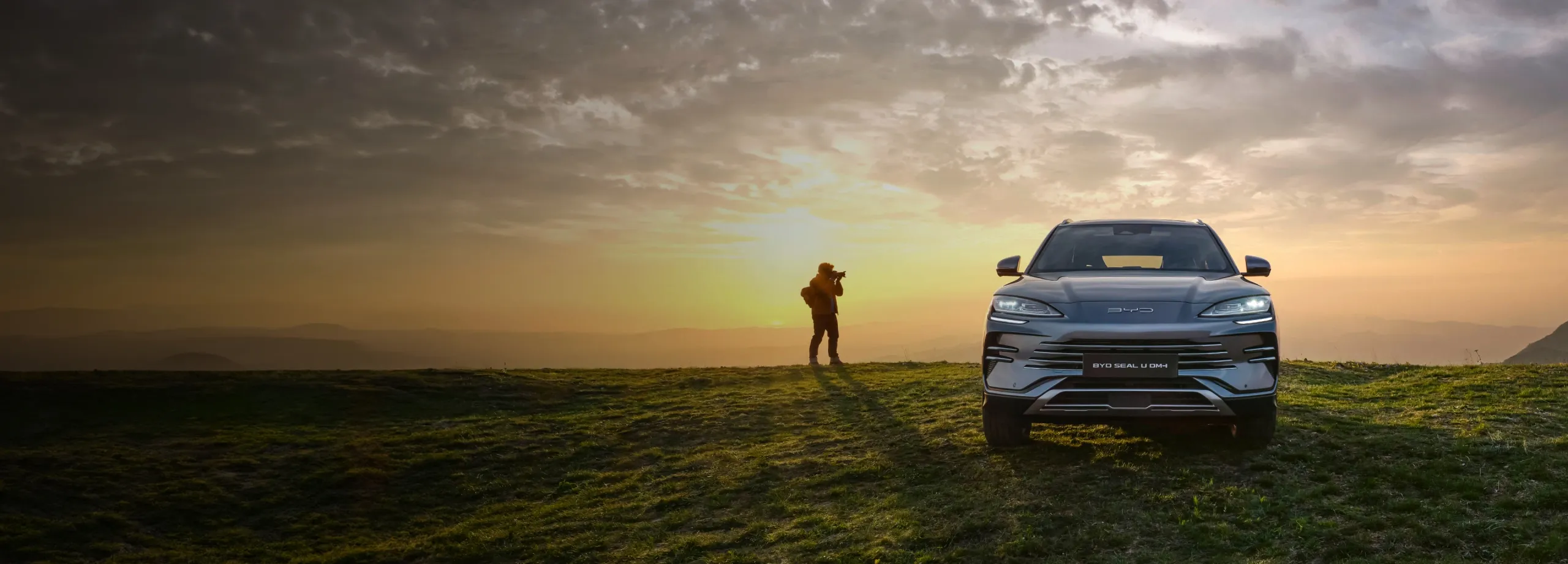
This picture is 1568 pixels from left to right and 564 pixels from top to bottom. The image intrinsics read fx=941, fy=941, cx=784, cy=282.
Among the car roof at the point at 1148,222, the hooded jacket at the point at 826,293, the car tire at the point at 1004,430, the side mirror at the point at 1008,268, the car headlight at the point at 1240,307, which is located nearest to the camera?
the car headlight at the point at 1240,307

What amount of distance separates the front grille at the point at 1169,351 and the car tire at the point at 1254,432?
97 cm

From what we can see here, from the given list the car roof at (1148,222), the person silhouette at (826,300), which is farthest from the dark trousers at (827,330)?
the car roof at (1148,222)

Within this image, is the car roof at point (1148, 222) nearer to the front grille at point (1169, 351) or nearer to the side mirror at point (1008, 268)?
the side mirror at point (1008, 268)

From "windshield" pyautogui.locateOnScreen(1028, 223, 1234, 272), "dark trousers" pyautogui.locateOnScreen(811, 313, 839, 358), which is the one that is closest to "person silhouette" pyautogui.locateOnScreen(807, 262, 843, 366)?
"dark trousers" pyautogui.locateOnScreen(811, 313, 839, 358)

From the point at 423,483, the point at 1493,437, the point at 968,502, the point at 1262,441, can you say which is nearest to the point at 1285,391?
the point at 1493,437

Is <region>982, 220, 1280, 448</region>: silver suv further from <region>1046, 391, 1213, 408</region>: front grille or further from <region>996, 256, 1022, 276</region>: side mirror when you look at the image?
<region>996, 256, 1022, 276</region>: side mirror

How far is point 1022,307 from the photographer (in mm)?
7504

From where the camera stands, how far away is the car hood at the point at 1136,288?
288 inches

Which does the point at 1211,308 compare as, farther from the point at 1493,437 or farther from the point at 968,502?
the point at 1493,437

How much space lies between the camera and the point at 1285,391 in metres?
12.6

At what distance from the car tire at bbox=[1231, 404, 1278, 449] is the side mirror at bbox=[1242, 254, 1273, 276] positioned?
1.18 metres

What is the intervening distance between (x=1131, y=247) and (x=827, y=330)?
35.7 feet

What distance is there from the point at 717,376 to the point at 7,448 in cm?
1058

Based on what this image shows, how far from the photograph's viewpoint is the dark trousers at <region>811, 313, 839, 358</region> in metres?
19.3
